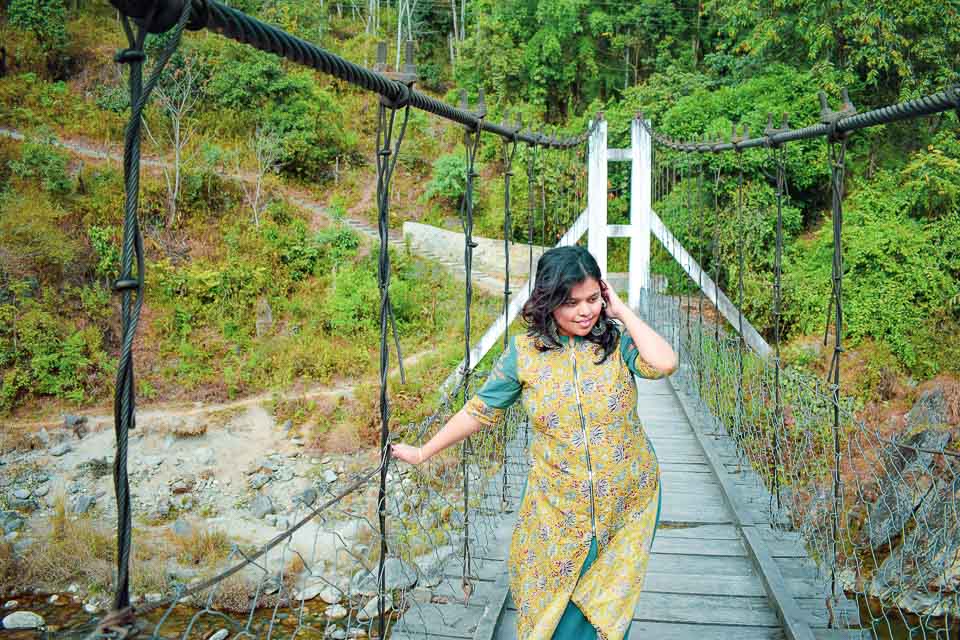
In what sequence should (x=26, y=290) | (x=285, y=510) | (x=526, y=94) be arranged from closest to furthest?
(x=285, y=510) < (x=26, y=290) < (x=526, y=94)

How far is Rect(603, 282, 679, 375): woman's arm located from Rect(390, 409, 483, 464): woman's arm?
0.99 ft

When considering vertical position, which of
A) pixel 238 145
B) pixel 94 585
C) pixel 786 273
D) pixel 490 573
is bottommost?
pixel 94 585

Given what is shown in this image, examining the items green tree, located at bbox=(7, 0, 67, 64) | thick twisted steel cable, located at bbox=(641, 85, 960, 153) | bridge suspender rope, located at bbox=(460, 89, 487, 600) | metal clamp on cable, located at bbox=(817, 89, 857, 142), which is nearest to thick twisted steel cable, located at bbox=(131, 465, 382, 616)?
bridge suspender rope, located at bbox=(460, 89, 487, 600)

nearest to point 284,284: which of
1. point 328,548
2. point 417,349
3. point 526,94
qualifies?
point 417,349

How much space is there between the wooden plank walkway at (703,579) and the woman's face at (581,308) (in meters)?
0.75

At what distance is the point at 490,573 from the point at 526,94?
459 inches

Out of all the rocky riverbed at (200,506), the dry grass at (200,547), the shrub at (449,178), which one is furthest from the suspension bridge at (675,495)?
the shrub at (449,178)

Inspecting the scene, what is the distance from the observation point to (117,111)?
1217 centimetres

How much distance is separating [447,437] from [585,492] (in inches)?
10.0

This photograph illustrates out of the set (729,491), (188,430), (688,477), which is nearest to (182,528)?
(188,430)

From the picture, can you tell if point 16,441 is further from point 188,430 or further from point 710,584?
point 710,584

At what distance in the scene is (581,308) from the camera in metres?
1.19

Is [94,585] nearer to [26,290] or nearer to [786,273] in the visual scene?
[26,290]

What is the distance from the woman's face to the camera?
1.18 meters
